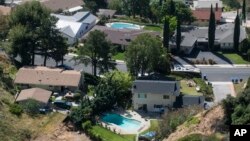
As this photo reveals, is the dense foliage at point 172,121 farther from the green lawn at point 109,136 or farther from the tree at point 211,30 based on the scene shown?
the tree at point 211,30

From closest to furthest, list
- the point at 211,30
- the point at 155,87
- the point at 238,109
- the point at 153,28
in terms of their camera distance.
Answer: the point at 238,109
the point at 155,87
the point at 211,30
the point at 153,28

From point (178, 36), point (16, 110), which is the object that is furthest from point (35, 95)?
point (178, 36)

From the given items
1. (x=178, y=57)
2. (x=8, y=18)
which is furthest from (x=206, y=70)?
(x=8, y=18)

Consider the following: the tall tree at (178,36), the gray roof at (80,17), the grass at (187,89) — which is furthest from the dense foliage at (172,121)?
the gray roof at (80,17)

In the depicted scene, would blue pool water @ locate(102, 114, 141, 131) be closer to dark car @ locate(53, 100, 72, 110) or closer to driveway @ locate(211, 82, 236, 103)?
dark car @ locate(53, 100, 72, 110)

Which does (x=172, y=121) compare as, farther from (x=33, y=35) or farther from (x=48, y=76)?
(x=33, y=35)

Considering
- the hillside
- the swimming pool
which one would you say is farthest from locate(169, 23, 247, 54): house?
the hillside
